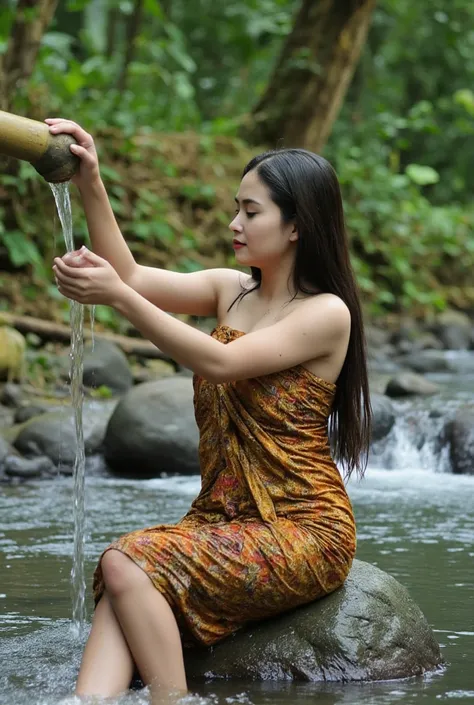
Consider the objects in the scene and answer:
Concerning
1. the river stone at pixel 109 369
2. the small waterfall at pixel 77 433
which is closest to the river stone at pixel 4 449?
the river stone at pixel 109 369

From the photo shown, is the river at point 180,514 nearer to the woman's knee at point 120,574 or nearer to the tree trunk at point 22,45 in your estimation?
the woman's knee at point 120,574

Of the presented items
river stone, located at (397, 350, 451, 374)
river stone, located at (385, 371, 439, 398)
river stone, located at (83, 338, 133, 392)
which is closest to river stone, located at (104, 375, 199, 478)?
river stone, located at (83, 338, 133, 392)

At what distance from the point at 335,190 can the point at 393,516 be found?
293 centimetres

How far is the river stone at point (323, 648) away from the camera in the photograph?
315cm

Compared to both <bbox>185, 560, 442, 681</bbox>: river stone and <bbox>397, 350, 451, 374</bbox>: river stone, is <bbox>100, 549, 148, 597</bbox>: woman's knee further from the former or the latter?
<bbox>397, 350, 451, 374</bbox>: river stone

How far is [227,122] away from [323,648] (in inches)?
427

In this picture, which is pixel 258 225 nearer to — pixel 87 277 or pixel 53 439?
pixel 87 277

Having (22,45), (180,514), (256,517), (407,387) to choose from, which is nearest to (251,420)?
(256,517)

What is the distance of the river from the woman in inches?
8.0

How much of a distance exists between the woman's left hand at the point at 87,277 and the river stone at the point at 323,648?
3.40ft

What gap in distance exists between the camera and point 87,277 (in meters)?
2.85

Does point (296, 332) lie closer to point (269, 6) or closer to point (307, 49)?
point (307, 49)

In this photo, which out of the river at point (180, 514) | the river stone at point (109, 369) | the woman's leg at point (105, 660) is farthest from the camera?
the river stone at point (109, 369)

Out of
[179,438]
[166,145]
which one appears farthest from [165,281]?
[166,145]
